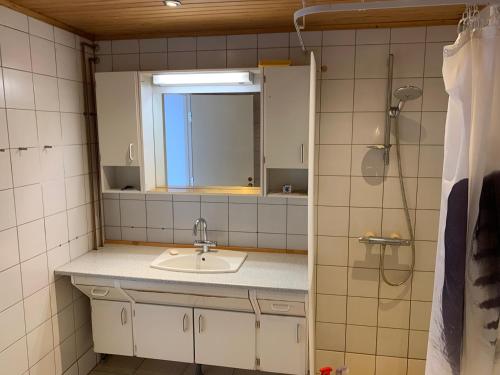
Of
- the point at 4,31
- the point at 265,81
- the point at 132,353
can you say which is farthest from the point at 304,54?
the point at 132,353

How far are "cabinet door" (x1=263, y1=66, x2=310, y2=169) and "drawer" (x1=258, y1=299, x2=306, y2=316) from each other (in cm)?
82

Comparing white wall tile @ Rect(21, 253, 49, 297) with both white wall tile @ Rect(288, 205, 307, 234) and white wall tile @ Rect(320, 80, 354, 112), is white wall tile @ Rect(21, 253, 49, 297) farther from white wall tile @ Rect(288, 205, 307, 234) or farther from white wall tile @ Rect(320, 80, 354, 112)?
white wall tile @ Rect(320, 80, 354, 112)

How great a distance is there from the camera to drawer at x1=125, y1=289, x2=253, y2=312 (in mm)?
2396

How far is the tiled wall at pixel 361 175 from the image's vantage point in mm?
2523

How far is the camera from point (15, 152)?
2.18 meters

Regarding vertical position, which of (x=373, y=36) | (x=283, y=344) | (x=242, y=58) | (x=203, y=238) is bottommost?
(x=283, y=344)

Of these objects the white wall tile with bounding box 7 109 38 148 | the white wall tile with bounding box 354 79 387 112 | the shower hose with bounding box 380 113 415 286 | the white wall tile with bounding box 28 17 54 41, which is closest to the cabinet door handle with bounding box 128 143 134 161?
the white wall tile with bounding box 7 109 38 148

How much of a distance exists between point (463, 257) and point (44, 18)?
8.14 feet

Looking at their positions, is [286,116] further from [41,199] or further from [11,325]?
[11,325]

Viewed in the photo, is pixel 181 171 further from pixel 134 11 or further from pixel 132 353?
pixel 132 353

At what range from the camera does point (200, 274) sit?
2461mm

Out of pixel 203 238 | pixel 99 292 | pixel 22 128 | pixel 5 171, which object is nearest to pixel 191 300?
pixel 203 238

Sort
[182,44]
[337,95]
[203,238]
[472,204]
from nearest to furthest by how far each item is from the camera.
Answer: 1. [472,204]
2. [337,95]
3. [182,44]
4. [203,238]

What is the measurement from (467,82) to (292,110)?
1.28 metres
